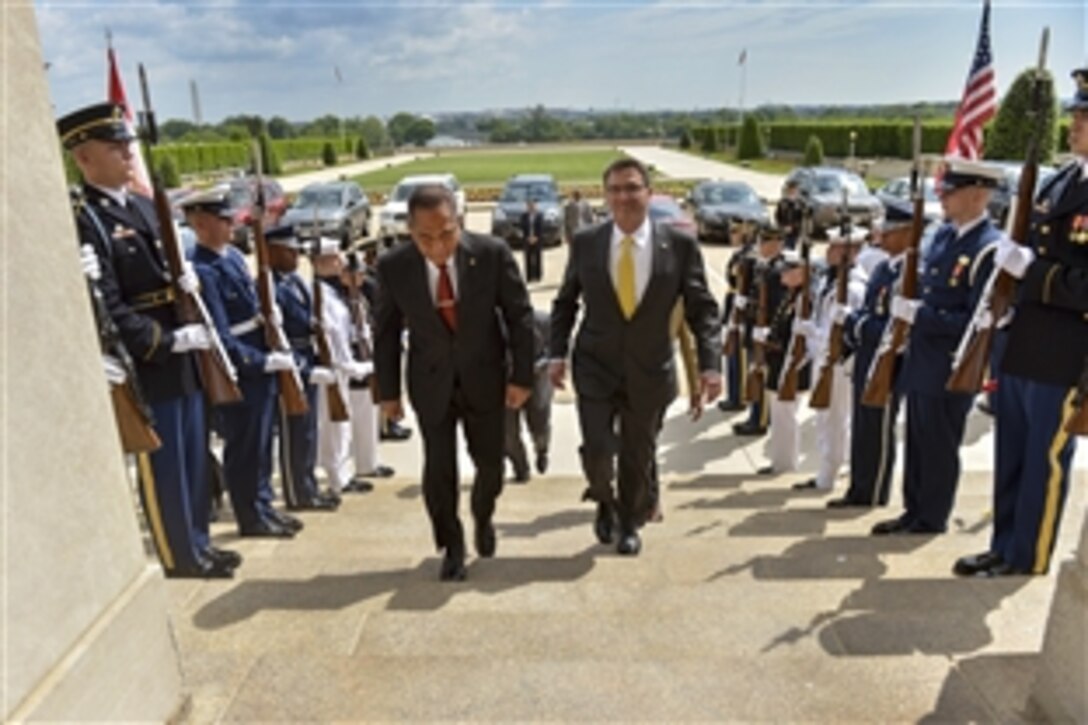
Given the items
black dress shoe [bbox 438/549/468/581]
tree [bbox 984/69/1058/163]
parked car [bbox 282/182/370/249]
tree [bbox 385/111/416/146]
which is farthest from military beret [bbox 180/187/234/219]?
tree [bbox 385/111/416/146]

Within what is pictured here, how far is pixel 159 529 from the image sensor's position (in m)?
4.14

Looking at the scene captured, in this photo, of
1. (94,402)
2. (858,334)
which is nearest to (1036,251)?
(858,334)

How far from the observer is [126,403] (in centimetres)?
337

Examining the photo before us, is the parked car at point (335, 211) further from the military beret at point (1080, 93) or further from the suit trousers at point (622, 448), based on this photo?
the military beret at point (1080, 93)

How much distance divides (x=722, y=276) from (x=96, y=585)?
15479 mm

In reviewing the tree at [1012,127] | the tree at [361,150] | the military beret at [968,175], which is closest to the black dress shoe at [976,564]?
the military beret at [968,175]

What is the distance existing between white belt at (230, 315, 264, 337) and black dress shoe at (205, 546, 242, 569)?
132cm

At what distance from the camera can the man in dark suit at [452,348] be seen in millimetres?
3799

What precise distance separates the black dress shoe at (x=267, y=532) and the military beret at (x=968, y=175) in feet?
13.5

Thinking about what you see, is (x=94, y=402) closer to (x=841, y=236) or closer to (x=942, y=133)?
(x=841, y=236)

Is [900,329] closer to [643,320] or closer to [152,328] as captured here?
[643,320]

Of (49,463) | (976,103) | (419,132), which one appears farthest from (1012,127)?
(419,132)

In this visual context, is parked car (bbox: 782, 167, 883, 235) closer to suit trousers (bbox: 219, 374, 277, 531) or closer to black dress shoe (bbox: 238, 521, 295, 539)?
suit trousers (bbox: 219, 374, 277, 531)

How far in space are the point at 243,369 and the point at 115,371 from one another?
1617 mm
